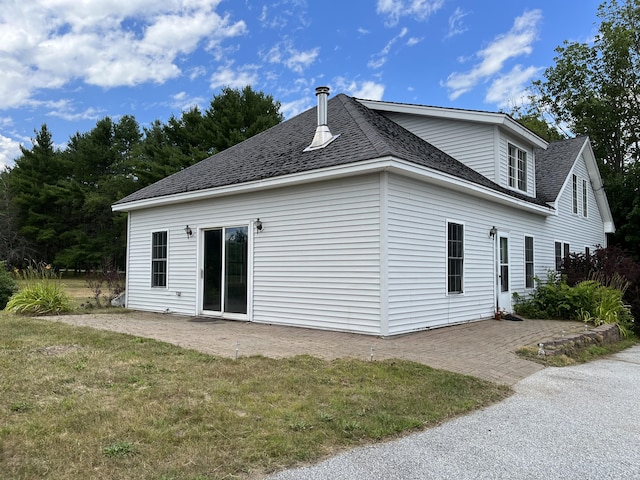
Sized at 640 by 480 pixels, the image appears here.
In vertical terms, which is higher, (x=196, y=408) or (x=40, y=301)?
(x=40, y=301)

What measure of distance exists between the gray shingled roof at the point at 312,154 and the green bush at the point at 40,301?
2889mm

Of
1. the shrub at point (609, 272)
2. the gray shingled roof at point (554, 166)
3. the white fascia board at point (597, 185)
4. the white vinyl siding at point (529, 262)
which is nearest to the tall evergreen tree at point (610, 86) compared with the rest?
the white fascia board at point (597, 185)

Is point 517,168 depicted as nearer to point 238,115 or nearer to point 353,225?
point 353,225

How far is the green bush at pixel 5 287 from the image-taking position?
39.1ft

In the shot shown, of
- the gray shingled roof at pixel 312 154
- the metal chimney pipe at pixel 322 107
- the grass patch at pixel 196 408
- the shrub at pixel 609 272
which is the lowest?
the grass patch at pixel 196 408

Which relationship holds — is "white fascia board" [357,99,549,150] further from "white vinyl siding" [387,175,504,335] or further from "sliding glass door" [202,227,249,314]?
"sliding glass door" [202,227,249,314]

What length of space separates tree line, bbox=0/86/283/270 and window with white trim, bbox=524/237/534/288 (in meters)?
20.9

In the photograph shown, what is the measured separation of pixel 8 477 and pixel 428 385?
11.3 ft

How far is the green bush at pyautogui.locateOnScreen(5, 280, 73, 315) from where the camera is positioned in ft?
32.7

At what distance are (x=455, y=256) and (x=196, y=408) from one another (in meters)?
6.87

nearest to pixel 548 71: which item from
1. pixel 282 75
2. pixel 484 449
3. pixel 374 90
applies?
pixel 374 90

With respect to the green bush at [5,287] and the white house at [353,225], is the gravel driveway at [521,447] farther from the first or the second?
the green bush at [5,287]

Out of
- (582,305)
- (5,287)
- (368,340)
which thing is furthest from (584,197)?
(5,287)

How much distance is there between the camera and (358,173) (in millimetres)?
7625
